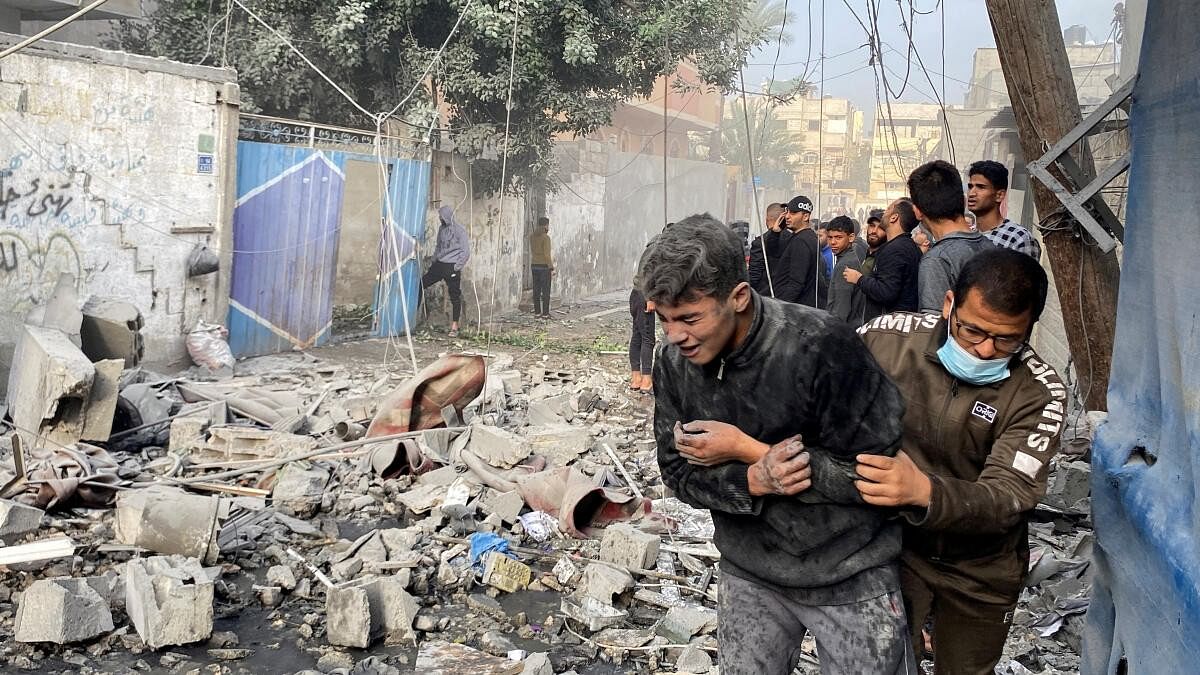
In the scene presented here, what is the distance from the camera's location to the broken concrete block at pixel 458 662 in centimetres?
384

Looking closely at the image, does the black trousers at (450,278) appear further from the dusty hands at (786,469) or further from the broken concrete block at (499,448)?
the dusty hands at (786,469)

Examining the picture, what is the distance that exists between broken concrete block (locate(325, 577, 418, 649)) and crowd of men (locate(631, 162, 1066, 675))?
227 centimetres

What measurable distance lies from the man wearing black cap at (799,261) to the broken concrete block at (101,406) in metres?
4.76

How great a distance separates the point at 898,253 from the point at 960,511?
347cm

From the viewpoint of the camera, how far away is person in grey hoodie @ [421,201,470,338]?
45.4 ft

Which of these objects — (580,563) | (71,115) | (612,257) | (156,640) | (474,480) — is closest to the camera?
(156,640)

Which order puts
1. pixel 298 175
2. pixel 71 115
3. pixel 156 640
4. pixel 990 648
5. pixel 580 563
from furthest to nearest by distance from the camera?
pixel 298 175 < pixel 71 115 < pixel 580 563 < pixel 156 640 < pixel 990 648

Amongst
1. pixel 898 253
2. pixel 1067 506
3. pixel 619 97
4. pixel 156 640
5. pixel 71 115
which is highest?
pixel 619 97

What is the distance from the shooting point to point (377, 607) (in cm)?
433

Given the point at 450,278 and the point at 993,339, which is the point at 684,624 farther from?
the point at 450,278

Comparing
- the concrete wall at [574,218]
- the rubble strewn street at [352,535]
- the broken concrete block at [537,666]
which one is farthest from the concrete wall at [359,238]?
the broken concrete block at [537,666]

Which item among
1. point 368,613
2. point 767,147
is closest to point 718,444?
point 368,613

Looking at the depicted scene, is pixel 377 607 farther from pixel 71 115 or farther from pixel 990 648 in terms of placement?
pixel 71 115

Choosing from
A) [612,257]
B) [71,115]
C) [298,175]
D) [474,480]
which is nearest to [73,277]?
[71,115]
